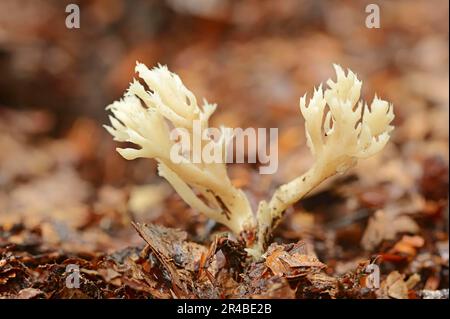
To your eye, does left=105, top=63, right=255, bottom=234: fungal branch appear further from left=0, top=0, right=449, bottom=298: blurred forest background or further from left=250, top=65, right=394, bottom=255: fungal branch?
left=0, top=0, right=449, bottom=298: blurred forest background

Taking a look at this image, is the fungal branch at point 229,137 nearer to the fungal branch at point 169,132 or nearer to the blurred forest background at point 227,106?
the fungal branch at point 169,132

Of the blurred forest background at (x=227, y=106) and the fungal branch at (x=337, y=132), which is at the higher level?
the blurred forest background at (x=227, y=106)

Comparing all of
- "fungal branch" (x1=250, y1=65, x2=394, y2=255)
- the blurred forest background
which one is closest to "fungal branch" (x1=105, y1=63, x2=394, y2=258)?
"fungal branch" (x1=250, y1=65, x2=394, y2=255)

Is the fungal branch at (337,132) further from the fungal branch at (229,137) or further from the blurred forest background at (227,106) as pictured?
the blurred forest background at (227,106)

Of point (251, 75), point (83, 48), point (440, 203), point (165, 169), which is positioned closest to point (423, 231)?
point (440, 203)

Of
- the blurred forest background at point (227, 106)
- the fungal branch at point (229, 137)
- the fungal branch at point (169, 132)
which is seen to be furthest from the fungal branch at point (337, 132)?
the blurred forest background at point (227, 106)

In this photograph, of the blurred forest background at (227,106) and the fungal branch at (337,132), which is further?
the blurred forest background at (227,106)
